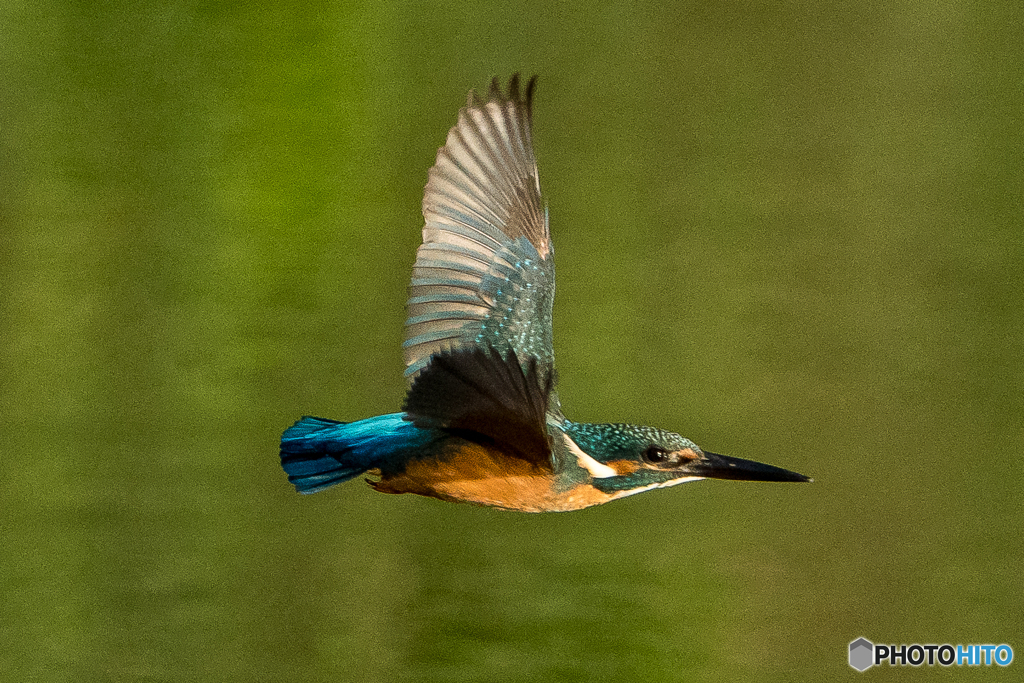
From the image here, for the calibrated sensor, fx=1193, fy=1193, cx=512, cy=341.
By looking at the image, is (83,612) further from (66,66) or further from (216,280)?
(66,66)

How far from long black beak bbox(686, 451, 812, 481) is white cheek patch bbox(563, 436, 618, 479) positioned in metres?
0.08

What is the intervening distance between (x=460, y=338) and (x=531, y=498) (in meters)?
0.26

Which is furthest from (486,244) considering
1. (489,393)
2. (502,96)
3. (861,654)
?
(861,654)

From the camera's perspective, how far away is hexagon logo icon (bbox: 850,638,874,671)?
77.0 inches

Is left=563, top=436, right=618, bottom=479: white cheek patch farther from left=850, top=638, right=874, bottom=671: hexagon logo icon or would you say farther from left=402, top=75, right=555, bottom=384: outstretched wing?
left=850, top=638, right=874, bottom=671: hexagon logo icon

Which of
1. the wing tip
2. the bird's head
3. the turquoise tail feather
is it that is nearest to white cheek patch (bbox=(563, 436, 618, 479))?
the bird's head

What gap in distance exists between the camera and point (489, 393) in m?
0.94

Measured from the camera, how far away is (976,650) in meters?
2.13

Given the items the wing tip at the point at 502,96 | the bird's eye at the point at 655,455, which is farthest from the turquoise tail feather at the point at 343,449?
the wing tip at the point at 502,96

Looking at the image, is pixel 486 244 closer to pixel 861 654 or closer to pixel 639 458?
pixel 639 458

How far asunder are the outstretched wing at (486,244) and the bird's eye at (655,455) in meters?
0.20

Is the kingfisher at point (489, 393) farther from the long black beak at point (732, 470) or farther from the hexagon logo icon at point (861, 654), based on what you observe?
the hexagon logo icon at point (861, 654)

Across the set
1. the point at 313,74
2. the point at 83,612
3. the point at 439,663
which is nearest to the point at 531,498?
the point at 439,663

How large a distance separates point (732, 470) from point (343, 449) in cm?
38
